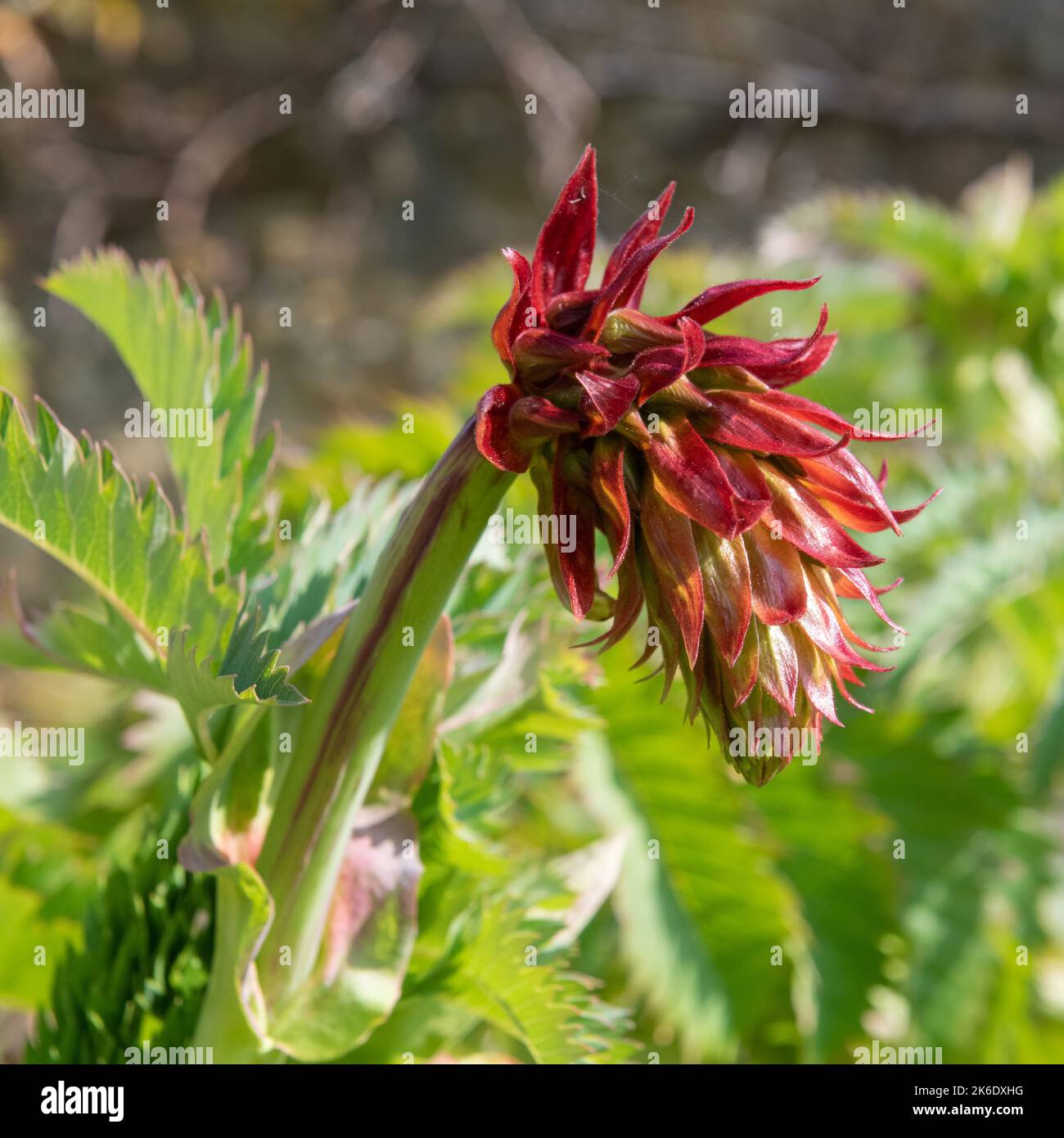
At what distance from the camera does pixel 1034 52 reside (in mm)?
4750

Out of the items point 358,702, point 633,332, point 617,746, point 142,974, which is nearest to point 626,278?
point 633,332

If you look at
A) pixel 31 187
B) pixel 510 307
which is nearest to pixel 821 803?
pixel 510 307

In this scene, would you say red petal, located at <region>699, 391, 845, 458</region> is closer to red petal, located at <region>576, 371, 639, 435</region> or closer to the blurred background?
red petal, located at <region>576, 371, 639, 435</region>

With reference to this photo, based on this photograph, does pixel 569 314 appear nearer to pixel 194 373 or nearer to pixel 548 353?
pixel 548 353

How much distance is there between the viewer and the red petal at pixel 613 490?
582 mm

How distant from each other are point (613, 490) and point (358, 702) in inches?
8.1

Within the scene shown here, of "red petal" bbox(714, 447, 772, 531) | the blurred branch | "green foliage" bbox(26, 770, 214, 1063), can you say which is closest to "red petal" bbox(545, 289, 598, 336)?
"red petal" bbox(714, 447, 772, 531)

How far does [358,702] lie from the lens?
0.68m

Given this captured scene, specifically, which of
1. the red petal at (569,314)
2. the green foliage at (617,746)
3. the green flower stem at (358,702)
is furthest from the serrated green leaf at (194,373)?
the red petal at (569,314)

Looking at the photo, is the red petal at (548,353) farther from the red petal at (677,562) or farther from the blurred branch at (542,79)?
the blurred branch at (542,79)

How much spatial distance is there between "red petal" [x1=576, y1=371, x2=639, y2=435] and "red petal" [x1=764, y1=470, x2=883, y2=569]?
10 cm

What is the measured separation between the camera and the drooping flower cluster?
59cm

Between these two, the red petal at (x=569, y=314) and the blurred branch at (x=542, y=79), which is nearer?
the red petal at (x=569, y=314)
